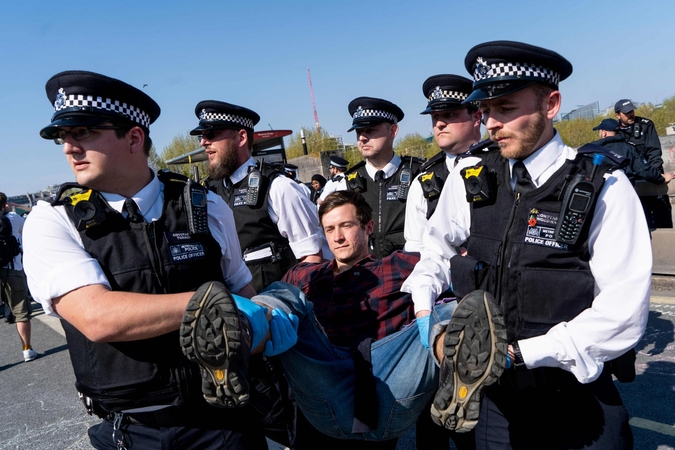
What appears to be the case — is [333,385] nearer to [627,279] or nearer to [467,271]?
[467,271]

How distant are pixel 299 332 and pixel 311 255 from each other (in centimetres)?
146

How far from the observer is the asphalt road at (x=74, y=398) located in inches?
139

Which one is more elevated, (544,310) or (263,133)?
(263,133)

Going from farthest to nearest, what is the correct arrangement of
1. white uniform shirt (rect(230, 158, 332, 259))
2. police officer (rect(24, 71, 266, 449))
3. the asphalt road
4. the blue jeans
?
white uniform shirt (rect(230, 158, 332, 259)) < the asphalt road < the blue jeans < police officer (rect(24, 71, 266, 449))

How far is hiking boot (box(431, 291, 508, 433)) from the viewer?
1.62m

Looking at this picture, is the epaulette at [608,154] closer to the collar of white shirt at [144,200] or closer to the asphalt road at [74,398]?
the collar of white shirt at [144,200]

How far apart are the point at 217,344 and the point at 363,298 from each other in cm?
110

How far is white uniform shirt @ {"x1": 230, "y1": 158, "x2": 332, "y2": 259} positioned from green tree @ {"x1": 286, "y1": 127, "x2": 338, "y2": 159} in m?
36.1

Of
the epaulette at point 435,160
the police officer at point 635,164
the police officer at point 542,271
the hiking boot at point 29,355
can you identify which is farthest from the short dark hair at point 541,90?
the hiking boot at point 29,355

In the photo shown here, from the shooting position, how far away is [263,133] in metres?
21.9

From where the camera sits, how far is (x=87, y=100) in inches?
77.4

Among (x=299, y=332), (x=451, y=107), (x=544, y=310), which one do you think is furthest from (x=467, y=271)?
(x=451, y=107)

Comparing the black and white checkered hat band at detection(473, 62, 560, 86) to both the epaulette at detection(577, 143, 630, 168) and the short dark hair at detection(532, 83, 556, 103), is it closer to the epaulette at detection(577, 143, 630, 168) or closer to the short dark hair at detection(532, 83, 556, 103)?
the short dark hair at detection(532, 83, 556, 103)

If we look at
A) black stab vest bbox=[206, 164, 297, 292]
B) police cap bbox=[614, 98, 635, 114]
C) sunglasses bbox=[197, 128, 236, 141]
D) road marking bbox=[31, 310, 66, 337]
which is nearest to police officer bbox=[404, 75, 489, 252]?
black stab vest bbox=[206, 164, 297, 292]
